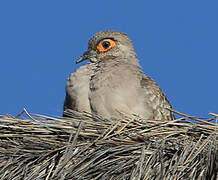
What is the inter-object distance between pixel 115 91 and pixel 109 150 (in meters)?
2.83

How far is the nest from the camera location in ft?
11.8

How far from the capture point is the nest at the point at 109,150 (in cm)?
360

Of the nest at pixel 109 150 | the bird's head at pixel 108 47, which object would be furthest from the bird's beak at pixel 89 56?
the nest at pixel 109 150

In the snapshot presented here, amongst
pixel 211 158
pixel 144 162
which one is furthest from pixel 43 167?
pixel 211 158

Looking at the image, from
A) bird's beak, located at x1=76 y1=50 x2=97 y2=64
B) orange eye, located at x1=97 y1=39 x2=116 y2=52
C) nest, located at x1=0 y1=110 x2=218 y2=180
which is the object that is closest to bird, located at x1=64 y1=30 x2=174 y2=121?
bird's beak, located at x1=76 y1=50 x2=97 y2=64

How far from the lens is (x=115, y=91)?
6660mm

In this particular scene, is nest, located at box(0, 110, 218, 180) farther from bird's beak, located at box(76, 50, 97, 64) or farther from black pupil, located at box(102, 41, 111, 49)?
black pupil, located at box(102, 41, 111, 49)

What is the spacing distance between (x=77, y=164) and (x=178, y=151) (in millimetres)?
785

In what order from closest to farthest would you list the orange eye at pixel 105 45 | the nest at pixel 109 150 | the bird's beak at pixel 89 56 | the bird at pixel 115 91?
the nest at pixel 109 150 → the bird at pixel 115 91 → the bird's beak at pixel 89 56 → the orange eye at pixel 105 45

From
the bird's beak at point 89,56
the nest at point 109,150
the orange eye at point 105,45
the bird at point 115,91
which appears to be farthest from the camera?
the orange eye at point 105,45

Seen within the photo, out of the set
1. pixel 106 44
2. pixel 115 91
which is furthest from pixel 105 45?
pixel 115 91

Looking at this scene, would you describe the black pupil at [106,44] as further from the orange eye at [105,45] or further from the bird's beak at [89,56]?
the bird's beak at [89,56]

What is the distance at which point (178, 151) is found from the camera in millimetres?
3766

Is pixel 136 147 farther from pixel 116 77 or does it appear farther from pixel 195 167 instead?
pixel 116 77
